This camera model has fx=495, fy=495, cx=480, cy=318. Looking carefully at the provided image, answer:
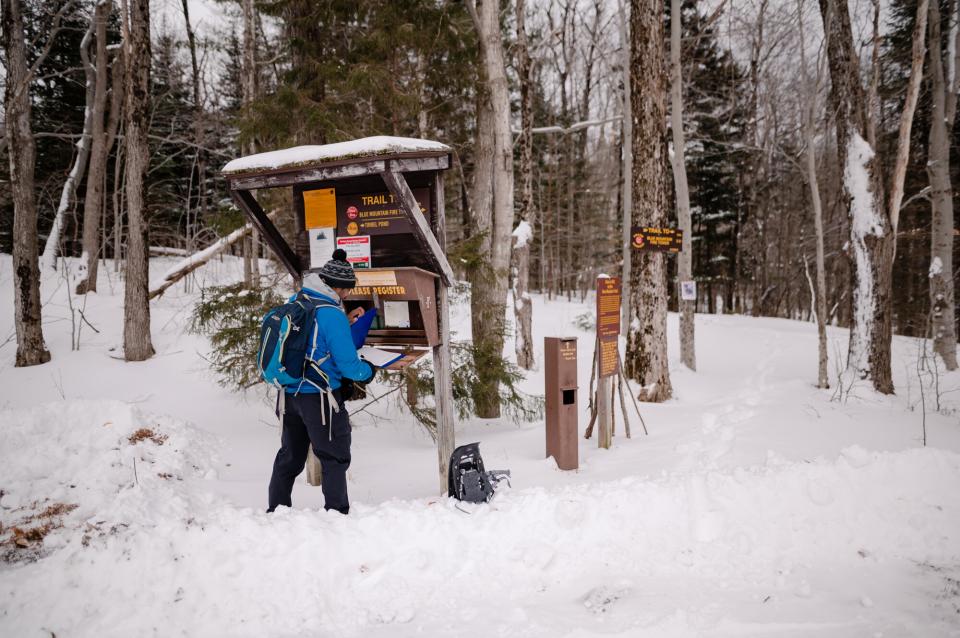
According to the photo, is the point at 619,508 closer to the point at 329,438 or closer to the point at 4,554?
the point at 329,438

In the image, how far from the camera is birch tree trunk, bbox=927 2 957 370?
453 inches

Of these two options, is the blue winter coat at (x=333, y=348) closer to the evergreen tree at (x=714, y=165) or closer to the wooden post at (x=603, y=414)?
the wooden post at (x=603, y=414)

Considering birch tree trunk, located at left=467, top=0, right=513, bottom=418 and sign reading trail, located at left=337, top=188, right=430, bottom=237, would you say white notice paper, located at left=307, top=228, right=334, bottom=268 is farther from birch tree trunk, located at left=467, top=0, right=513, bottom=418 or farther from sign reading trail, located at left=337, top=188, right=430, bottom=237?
birch tree trunk, located at left=467, top=0, right=513, bottom=418

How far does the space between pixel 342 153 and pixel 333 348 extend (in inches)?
56.2

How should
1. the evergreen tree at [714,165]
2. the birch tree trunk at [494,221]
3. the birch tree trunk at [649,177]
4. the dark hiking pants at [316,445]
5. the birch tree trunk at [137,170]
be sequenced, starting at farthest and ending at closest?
the evergreen tree at [714,165] < the birch tree trunk at [137,170] < the birch tree trunk at [649,177] < the birch tree trunk at [494,221] < the dark hiking pants at [316,445]

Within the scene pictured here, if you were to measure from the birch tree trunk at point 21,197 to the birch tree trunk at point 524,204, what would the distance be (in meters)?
8.92

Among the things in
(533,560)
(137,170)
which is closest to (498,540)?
(533,560)

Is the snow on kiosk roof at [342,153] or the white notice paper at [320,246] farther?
the white notice paper at [320,246]

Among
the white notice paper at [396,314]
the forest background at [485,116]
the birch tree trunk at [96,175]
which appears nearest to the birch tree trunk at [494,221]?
the forest background at [485,116]

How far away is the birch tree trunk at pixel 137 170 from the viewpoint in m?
8.52

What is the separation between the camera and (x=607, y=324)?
5379 millimetres

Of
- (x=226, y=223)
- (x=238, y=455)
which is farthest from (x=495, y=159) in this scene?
(x=238, y=455)

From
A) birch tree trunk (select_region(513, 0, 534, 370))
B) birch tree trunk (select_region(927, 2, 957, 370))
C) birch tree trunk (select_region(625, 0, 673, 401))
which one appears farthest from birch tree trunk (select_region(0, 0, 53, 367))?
birch tree trunk (select_region(927, 2, 957, 370))

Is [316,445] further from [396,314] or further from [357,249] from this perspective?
[357,249]
